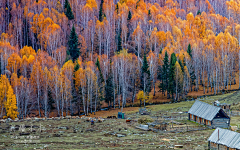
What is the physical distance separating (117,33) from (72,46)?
25.0 m

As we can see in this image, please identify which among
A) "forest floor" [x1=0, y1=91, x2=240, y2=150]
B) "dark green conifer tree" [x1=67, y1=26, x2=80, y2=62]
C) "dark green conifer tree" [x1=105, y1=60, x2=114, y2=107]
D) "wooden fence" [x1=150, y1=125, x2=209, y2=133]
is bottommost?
"wooden fence" [x1=150, y1=125, x2=209, y2=133]

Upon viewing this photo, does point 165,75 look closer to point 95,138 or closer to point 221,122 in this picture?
point 221,122

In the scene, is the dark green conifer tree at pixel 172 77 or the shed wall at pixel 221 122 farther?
the dark green conifer tree at pixel 172 77

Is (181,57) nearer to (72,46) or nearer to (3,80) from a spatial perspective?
(72,46)

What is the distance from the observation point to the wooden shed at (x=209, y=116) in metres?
54.6

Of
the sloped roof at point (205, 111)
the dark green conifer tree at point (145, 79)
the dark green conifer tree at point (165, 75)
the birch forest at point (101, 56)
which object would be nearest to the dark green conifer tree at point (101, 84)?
the birch forest at point (101, 56)

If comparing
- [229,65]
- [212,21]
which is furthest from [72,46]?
[212,21]

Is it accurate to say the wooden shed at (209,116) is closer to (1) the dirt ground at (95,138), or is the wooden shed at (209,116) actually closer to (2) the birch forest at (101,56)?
(1) the dirt ground at (95,138)

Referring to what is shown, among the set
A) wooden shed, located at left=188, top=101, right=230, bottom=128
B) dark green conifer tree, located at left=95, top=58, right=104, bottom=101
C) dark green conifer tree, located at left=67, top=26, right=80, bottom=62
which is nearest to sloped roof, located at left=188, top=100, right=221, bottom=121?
wooden shed, located at left=188, top=101, right=230, bottom=128

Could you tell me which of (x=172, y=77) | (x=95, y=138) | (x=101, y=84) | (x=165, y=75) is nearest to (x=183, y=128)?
(x=95, y=138)

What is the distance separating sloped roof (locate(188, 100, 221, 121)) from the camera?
55656 millimetres

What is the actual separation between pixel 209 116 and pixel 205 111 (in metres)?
2.46

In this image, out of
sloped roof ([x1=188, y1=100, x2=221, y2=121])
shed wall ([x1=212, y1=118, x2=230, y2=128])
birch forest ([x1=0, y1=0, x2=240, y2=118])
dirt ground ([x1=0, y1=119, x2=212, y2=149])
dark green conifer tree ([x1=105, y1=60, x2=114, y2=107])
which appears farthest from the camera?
dark green conifer tree ([x1=105, y1=60, x2=114, y2=107])

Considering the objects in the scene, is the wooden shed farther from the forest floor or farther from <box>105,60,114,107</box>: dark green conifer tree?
<box>105,60,114,107</box>: dark green conifer tree
